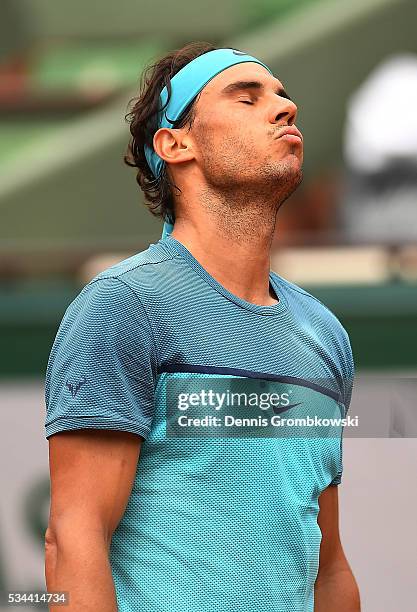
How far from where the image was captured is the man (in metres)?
1.86

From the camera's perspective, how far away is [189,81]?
88.0 inches

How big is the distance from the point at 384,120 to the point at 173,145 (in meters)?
3.19

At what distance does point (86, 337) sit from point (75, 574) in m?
0.37

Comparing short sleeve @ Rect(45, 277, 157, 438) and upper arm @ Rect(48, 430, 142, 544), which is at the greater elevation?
short sleeve @ Rect(45, 277, 157, 438)

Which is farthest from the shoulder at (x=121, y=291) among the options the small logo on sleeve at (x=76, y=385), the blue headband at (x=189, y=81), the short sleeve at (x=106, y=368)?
the blue headband at (x=189, y=81)

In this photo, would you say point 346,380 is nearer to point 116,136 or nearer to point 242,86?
point 242,86

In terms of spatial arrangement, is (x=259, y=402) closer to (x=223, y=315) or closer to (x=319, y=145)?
(x=223, y=315)

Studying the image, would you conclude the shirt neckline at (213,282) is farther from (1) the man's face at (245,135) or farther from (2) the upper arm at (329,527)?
(2) the upper arm at (329,527)

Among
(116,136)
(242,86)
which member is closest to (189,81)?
(242,86)

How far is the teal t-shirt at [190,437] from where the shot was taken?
189 centimetres

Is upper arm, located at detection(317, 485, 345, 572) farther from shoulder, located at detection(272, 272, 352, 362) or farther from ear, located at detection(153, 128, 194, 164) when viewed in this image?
ear, located at detection(153, 128, 194, 164)

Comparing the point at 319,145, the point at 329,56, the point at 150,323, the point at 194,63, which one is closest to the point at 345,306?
the point at 319,145

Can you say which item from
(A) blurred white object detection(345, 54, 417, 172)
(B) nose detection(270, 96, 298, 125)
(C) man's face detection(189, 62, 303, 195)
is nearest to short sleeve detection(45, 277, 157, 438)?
(C) man's face detection(189, 62, 303, 195)

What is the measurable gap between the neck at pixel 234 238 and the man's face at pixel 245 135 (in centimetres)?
4
